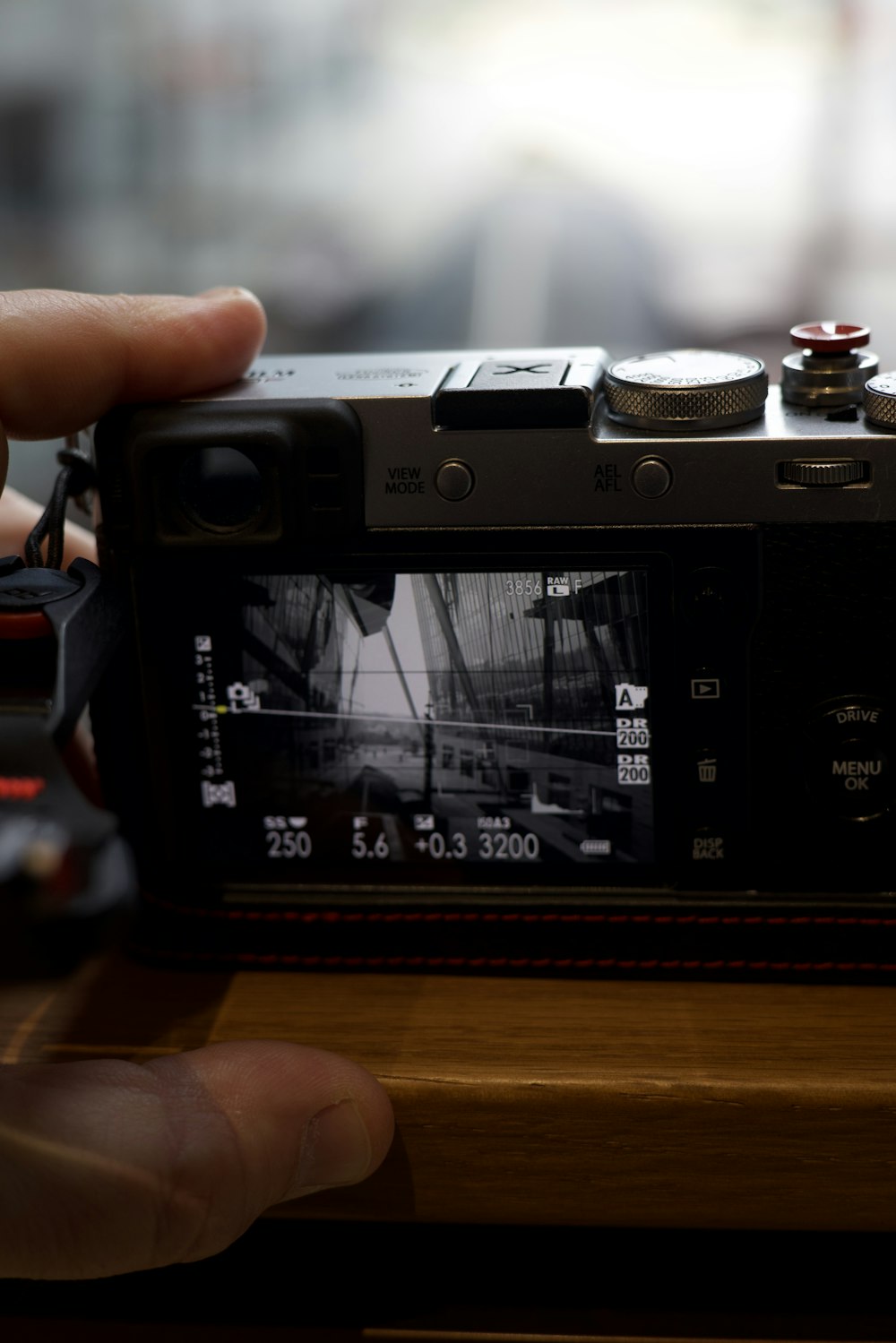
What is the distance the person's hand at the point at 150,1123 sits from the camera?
1.27 feet

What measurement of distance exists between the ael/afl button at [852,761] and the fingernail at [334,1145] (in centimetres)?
20

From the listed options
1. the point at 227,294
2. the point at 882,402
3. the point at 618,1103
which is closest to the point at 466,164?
the point at 227,294

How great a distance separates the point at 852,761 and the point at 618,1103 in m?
0.15

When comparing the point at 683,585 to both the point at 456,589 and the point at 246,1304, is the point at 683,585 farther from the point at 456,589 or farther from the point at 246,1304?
the point at 246,1304

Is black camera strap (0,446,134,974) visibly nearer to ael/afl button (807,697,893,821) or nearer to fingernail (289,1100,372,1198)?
fingernail (289,1100,372,1198)

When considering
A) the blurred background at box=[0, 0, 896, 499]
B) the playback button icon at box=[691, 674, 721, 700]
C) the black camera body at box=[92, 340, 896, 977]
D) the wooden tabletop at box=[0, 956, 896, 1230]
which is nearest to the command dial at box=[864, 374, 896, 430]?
the black camera body at box=[92, 340, 896, 977]

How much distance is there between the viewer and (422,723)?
0.48m

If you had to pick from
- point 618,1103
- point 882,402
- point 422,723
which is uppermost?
point 882,402

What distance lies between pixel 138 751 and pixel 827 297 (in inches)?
41.3

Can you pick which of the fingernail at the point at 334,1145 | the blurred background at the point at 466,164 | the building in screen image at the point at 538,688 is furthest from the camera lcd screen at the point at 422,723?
the blurred background at the point at 466,164

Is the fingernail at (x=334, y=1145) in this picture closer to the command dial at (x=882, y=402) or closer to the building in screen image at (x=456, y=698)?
the building in screen image at (x=456, y=698)

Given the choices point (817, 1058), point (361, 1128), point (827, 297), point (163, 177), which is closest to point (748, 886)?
point (817, 1058)

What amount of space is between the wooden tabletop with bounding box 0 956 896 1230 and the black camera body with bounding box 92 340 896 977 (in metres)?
0.03

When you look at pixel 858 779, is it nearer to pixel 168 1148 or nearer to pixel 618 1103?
pixel 618 1103
